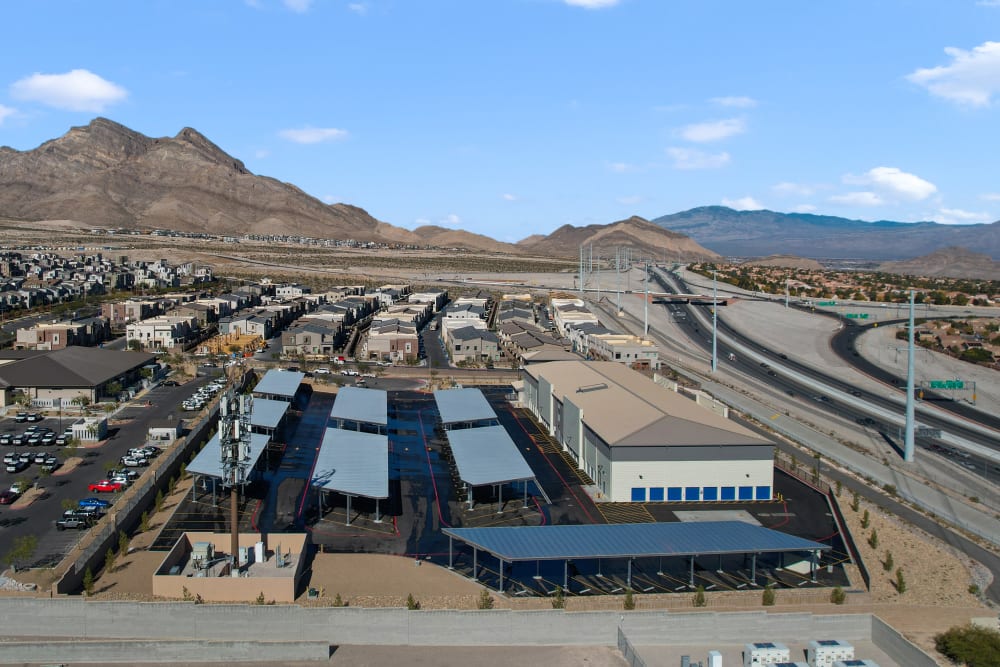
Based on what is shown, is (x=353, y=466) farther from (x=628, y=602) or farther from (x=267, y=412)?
(x=628, y=602)

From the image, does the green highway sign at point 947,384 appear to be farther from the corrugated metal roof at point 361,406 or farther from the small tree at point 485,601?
the small tree at point 485,601

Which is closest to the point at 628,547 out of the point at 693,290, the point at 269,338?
the point at 269,338

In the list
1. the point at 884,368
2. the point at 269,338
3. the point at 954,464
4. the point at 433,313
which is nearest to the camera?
the point at 954,464

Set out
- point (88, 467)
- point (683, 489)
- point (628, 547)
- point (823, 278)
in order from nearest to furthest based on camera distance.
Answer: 1. point (628, 547)
2. point (683, 489)
3. point (88, 467)
4. point (823, 278)

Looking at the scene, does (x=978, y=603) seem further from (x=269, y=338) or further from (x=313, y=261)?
(x=313, y=261)

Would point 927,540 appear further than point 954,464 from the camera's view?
No

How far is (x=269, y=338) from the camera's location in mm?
70438

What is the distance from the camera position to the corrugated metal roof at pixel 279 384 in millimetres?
44072

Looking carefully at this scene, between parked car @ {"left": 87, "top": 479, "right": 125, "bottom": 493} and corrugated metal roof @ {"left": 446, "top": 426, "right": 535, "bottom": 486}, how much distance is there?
12.7 meters

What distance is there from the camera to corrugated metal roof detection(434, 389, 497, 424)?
39031mm

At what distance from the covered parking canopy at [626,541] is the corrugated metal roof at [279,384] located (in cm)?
2128

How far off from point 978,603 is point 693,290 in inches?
4093

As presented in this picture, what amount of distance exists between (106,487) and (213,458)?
4090 mm

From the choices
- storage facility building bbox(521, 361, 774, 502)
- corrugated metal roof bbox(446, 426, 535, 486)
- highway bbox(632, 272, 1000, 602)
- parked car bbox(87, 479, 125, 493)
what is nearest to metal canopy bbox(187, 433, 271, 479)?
parked car bbox(87, 479, 125, 493)
